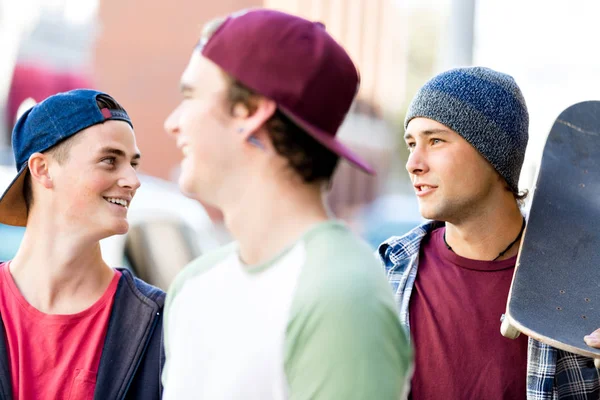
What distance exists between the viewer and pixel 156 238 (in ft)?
12.9

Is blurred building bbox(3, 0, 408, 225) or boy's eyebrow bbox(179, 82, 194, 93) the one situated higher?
boy's eyebrow bbox(179, 82, 194, 93)

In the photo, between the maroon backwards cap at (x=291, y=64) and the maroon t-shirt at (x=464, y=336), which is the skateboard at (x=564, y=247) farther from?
the maroon backwards cap at (x=291, y=64)

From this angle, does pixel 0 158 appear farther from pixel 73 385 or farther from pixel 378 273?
pixel 378 273

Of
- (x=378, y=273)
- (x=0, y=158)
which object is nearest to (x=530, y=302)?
(x=378, y=273)

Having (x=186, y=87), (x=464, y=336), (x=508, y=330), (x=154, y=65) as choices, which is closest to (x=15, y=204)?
(x=186, y=87)

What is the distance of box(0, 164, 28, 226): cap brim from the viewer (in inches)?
98.9

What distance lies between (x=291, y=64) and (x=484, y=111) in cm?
131

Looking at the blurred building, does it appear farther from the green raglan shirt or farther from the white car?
the green raglan shirt

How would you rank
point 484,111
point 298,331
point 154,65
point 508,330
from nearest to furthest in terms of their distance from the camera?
point 298,331 < point 508,330 < point 484,111 < point 154,65

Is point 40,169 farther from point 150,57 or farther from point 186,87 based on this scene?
point 150,57

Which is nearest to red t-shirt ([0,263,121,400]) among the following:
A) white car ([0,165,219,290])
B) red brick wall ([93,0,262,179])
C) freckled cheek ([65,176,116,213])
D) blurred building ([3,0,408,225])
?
freckled cheek ([65,176,116,213])

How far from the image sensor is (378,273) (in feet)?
4.35

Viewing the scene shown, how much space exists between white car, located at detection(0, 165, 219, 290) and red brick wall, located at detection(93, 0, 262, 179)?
7.09m

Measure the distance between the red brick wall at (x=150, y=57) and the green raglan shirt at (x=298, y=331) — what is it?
32.9 ft
